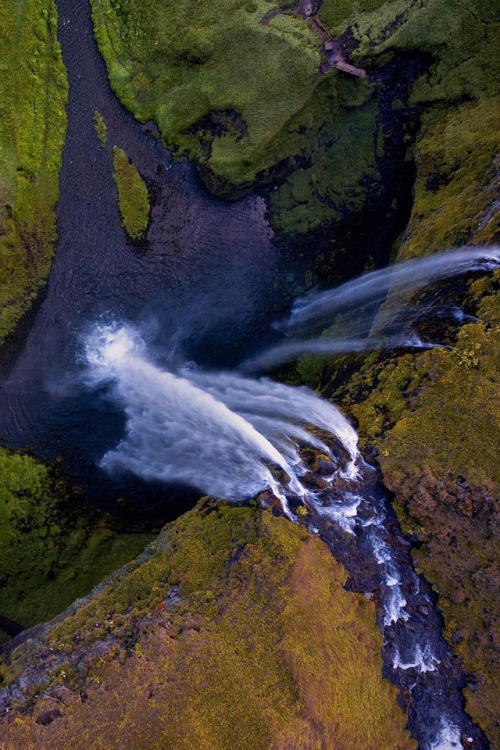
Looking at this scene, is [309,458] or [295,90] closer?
[309,458]

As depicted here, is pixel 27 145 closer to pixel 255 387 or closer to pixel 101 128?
pixel 101 128

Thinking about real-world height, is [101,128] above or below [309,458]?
above

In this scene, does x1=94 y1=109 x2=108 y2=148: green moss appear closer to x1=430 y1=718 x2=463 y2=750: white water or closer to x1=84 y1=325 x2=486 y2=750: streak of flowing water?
x1=84 y1=325 x2=486 y2=750: streak of flowing water

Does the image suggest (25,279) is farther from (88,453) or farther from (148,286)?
(88,453)

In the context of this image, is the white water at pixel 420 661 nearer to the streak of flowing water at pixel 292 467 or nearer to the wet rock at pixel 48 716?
the streak of flowing water at pixel 292 467

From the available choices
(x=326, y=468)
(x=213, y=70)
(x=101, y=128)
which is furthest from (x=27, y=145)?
(x=326, y=468)

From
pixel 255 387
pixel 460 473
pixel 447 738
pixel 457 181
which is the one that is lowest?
pixel 447 738

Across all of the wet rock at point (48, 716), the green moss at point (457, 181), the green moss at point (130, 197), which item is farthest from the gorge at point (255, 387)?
the green moss at point (130, 197)
